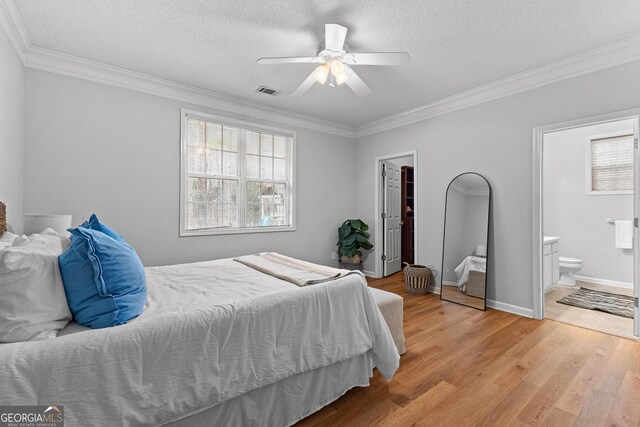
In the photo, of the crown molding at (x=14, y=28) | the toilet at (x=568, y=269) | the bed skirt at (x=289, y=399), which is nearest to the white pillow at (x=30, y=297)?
the bed skirt at (x=289, y=399)

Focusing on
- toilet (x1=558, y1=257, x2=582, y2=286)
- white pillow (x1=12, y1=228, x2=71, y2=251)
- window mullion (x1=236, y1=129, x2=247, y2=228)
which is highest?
window mullion (x1=236, y1=129, x2=247, y2=228)

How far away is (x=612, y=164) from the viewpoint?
4297mm

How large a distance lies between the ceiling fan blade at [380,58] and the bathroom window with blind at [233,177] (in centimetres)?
215

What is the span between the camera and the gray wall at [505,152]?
2.84 m

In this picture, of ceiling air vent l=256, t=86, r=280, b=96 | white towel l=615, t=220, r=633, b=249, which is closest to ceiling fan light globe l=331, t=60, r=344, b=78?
ceiling air vent l=256, t=86, r=280, b=96

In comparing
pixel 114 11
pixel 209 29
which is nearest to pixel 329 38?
pixel 209 29

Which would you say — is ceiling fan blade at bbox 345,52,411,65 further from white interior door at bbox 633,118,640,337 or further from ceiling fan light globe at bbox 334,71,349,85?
white interior door at bbox 633,118,640,337

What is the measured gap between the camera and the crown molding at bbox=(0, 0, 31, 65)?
2.14 metres

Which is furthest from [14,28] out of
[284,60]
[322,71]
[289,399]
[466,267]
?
[466,267]

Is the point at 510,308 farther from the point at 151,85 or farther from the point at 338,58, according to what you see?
the point at 151,85

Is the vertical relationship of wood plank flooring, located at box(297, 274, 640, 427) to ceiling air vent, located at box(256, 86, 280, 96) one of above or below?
below

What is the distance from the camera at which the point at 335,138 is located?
511cm

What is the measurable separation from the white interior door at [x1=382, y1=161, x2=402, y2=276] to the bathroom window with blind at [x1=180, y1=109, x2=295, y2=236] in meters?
1.66

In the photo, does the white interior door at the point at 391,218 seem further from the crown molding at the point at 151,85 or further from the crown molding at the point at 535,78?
the crown molding at the point at 151,85
